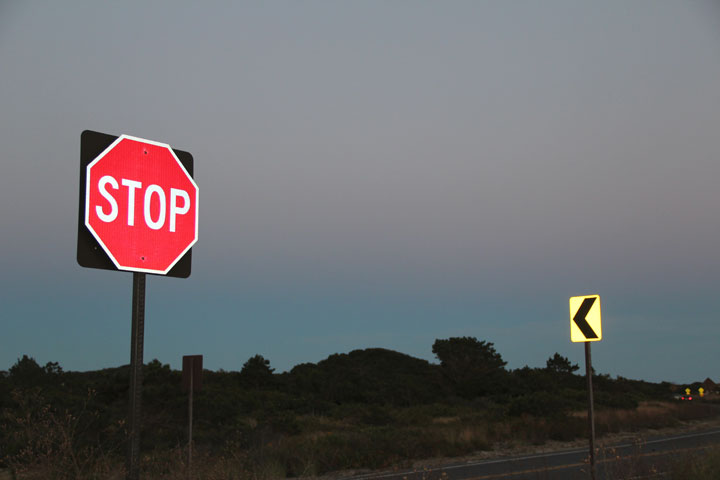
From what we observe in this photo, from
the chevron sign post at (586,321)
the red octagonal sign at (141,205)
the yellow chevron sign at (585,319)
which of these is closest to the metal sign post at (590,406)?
the chevron sign post at (586,321)

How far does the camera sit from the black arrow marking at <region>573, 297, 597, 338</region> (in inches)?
414

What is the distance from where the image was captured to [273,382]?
40188mm

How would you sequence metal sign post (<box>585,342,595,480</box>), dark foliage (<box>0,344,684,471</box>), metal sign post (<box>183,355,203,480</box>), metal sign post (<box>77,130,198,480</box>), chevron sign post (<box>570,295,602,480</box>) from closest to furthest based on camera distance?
metal sign post (<box>77,130,198,480</box>)
metal sign post (<box>585,342,595,480</box>)
chevron sign post (<box>570,295,602,480</box>)
metal sign post (<box>183,355,203,480</box>)
dark foliage (<box>0,344,684,471</box>)

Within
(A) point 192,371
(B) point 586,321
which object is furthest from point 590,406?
(A) point 192,371

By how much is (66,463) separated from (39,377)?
2277 centimetres

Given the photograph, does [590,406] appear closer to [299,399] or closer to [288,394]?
[299,399]

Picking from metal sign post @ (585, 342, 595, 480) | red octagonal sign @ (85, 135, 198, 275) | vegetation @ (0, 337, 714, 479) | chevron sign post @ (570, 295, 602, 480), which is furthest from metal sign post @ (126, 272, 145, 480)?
chevron sign post @ (570, 295, 602, 480)

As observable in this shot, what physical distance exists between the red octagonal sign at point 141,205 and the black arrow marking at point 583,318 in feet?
24.5

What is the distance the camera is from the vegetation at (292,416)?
8430 millimetres

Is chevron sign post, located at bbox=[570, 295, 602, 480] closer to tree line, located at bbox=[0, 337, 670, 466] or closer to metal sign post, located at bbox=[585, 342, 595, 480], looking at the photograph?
metal sign post, located at bbox=[585, 342, 595, 480]

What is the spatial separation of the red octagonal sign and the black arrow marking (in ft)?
24.5

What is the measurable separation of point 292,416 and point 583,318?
58.3ft

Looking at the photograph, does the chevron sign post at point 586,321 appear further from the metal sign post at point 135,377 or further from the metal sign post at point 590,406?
the metal sign post at point 135,377

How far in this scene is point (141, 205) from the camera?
190 inches
